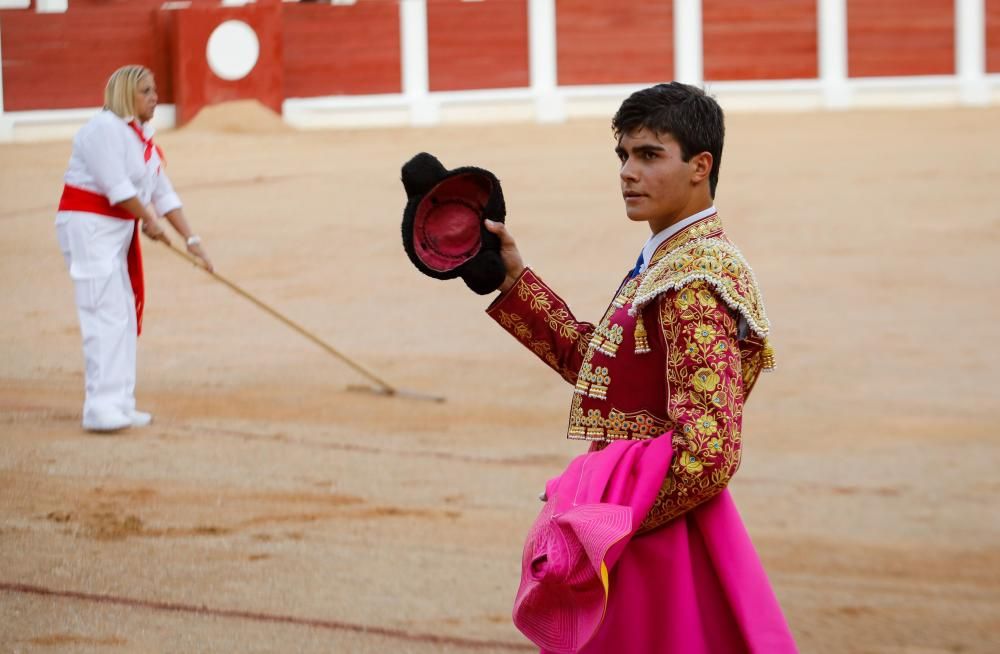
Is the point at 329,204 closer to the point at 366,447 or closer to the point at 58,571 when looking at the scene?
the point at 366,447

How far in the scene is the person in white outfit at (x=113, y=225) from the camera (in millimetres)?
5496

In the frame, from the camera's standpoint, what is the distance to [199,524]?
4695 millimetres

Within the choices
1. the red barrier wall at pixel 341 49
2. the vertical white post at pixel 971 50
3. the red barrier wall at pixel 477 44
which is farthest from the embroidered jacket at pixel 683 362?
the vertical white post at pixel 971 50

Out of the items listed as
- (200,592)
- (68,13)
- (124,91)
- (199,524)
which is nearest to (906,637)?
(200,592)

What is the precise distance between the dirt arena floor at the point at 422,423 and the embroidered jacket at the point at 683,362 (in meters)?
1.83

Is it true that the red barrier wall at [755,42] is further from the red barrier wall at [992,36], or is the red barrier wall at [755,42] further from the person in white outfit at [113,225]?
the person in white outfit at [113,225]

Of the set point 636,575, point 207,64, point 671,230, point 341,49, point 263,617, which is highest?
point 341,49

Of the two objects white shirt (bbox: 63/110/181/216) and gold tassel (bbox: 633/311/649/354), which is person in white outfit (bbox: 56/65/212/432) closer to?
white shirt (bbox: 63/110/181/216)

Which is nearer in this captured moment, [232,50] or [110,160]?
[110,160]

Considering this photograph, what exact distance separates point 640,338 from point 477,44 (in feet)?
51.2

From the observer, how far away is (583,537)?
1.73 metres

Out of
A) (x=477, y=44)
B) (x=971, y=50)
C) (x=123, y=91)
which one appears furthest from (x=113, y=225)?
(x=971, y=50)

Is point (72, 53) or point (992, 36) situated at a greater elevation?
point (992, 36)

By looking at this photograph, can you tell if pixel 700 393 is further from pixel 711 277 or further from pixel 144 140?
pixel 144 140
